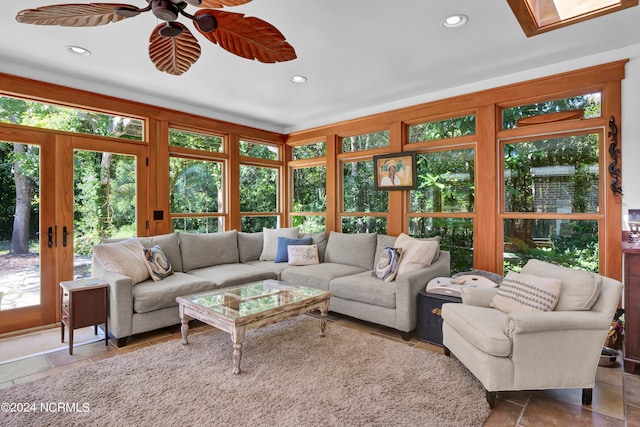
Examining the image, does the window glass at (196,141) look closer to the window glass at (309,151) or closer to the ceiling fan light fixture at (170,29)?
the window glass at (309,151)

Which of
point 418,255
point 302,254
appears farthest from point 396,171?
point 302,254

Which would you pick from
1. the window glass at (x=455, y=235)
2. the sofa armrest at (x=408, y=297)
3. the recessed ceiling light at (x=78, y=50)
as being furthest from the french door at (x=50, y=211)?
the window glass at (x=455, y=235)

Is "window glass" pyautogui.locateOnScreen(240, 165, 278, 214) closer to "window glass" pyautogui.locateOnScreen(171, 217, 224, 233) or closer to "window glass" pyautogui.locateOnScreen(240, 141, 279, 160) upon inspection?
"window glass" pyautogui.locateOnScreen(240, 141, 279, 160)

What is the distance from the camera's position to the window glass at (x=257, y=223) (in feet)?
17.9

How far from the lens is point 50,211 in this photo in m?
3.57

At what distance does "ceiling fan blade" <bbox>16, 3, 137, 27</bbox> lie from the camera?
5.24 ft

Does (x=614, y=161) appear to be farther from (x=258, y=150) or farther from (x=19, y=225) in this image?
(x=19, y=225)

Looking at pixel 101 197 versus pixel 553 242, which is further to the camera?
pixel 101 197

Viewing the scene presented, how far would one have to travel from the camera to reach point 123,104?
4.03m

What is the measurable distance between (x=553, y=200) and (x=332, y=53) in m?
2.60

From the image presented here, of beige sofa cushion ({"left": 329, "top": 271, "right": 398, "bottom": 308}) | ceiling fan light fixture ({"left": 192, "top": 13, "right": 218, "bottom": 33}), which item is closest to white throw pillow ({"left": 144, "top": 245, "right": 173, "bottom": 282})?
beige sofa cushion ({"left": 329, "top": 271, "right": 398, "bottom": 308})

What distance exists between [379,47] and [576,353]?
2651 millimetres

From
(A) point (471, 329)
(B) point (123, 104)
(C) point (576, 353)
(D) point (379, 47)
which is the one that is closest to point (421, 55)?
(D) point (379, 47)

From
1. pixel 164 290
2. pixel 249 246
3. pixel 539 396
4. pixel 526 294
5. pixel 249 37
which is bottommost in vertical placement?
pixel 539 396
